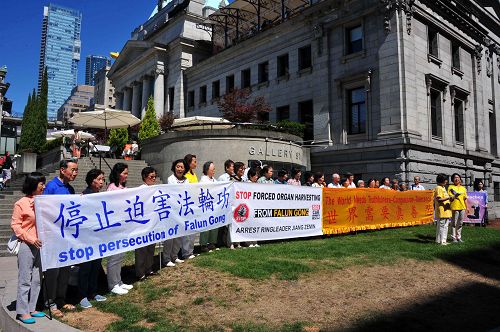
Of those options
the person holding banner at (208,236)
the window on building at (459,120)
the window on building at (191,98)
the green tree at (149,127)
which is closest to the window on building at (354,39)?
the window on building at (459,120)

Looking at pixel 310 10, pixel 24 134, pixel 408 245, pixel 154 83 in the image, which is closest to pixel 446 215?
pixel 408 245

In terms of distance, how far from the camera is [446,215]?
39.0ft

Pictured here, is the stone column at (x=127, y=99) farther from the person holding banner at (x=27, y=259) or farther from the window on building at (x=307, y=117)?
the person holding banner at (x=27, y=259)

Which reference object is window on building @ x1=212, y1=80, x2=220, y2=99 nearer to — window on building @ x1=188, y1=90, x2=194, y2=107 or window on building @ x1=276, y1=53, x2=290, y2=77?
window on building @ x1=188, y1=90, x2=194, y2=107

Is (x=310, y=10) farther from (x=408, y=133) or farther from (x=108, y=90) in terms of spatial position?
(x=108, y=90)

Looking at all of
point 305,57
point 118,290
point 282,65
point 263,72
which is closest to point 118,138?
point 263,72

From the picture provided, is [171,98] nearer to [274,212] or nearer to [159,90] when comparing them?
[159,90]

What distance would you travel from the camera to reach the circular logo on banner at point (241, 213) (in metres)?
10.0

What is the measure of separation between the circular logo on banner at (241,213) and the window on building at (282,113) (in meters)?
20.7

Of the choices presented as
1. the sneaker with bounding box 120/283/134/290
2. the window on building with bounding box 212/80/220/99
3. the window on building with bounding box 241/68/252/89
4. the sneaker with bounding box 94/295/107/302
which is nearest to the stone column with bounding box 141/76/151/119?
the window on building with bounding box 212/80/220/99

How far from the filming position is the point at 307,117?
93.3 feet

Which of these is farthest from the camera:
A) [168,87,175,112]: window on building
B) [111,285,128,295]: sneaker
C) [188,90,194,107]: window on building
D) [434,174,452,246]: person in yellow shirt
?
[168,87,175,112]: window on building

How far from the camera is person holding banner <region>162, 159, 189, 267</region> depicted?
26.9 ft

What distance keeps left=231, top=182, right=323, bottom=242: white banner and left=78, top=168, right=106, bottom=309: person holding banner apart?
12.9ft
